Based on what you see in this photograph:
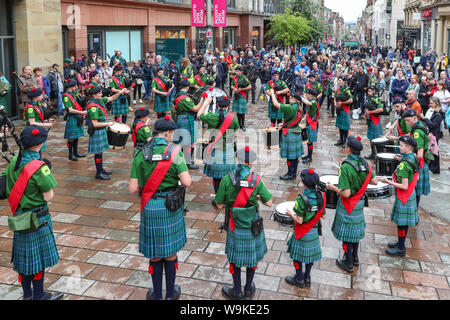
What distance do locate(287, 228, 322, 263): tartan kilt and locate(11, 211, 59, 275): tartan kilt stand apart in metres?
2.61

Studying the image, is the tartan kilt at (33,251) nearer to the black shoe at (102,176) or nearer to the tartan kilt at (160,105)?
the black shoe at (102,176)

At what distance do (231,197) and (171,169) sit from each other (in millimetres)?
689

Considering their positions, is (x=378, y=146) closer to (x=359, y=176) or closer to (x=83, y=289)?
(x=359, y=176)

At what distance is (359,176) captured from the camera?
545cm

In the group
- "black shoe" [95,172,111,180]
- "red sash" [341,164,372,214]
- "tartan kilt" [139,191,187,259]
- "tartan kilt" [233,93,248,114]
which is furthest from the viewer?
"tartan kilt" [233,93,248,114]

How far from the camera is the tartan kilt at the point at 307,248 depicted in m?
5.12

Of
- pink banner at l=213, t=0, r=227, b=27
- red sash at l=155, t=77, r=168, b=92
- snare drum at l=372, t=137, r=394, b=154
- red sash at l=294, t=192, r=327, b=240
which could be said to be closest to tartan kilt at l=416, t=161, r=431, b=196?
snare drum at l=372, t=137, r=394, b=154

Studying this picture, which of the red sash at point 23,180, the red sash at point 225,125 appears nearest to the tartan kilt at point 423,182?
the red sash at point 225,125

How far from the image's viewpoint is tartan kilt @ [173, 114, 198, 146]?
30.9 ft

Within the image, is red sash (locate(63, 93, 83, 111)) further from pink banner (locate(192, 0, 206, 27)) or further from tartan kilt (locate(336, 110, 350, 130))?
pink banner (locate(192, 0, 206, 27))

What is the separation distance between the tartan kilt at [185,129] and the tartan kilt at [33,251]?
16.0 ft

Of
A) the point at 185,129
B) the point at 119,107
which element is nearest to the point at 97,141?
the point at 185,129

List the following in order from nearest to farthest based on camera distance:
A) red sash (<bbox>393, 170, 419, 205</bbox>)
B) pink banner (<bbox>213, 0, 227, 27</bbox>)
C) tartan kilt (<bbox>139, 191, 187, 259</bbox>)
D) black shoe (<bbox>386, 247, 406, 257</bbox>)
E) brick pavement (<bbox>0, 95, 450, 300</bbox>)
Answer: tartan kilt (<bbox>139, 191, 187, 259</bbox>), brick pavement (<bbox>0, 95, 450, 300</bbox>), red sash (<bbox>393, 170, 419, 205</bbox>), black shoe (<bbox>386, 247, 406, 257</bbox>), pink banner (<bbox>213, 0, 227, 27</bbox>)

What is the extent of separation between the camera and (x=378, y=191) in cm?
613
